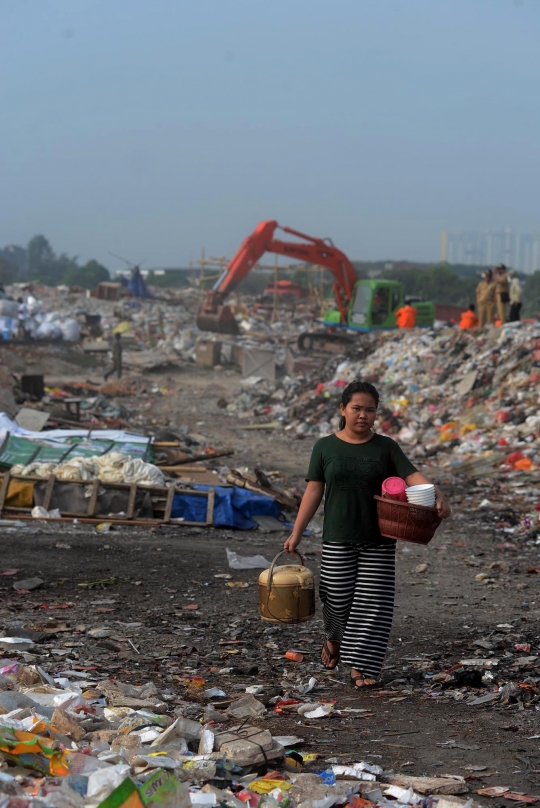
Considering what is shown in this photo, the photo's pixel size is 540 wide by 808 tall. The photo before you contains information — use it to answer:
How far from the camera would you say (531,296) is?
47.3 meters

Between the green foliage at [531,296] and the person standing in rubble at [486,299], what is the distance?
2118 cm

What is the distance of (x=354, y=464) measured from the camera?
4582mm

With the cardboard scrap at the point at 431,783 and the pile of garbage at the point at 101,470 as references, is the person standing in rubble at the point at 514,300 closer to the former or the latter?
the pile of garbage at the point at 101,470

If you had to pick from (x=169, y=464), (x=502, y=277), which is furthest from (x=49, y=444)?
(x=502, y=277)

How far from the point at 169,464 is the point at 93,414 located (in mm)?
5419

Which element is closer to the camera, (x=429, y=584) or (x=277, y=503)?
(x=429, y=584)

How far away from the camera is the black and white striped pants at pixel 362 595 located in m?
4.64

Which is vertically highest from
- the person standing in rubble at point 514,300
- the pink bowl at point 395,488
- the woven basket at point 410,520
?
the person standing in rubble at point 514,300

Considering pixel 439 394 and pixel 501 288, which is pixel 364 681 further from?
pixel 501 288

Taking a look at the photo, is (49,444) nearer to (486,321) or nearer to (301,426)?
(301,426)

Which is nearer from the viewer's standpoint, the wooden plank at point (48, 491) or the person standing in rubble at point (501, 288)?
the wooden plank at point (48, 491)

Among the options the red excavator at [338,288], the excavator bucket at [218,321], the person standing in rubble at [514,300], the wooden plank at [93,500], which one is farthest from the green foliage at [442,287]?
the wooden plank at [93,500]

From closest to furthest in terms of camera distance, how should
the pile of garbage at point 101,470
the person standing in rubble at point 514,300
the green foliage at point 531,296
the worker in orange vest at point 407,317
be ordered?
the pile of garbage at point 101,470
the person standing in rubble at point 514,300
the worker in orange vest at point 407,317
the green foliage at point 531,296

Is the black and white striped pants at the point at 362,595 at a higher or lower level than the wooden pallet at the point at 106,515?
higher
